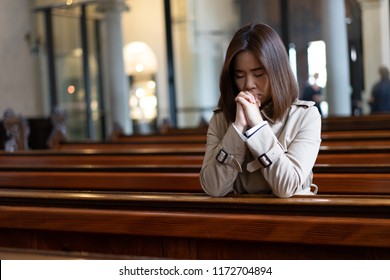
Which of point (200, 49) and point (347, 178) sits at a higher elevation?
point (200, 49)

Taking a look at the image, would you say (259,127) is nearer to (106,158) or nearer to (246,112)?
(246,112)

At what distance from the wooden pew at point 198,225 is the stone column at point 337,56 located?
815 cm

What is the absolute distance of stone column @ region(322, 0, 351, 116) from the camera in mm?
9703

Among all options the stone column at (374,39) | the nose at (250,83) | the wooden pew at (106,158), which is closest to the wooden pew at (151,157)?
the wooden pew at (106,158)

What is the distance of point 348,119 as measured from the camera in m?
7.13

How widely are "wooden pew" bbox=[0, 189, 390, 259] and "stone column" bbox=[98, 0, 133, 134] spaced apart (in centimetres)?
982

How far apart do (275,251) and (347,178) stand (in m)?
1.07

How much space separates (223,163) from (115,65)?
10.4 meters

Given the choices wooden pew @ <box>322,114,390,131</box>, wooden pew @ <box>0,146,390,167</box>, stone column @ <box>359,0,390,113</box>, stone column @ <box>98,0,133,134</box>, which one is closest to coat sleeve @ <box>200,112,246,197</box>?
wooden pew @ <box>0,146,390,167</box>

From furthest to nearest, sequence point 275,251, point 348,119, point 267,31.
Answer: point 348,119 → point 267,31 → point 275,251

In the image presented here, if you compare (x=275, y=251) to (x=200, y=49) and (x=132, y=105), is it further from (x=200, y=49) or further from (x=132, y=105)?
(x=132, y=105)

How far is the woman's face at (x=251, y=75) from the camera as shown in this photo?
1884 mm

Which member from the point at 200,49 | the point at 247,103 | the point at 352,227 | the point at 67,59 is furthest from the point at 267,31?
the point at 67,59
